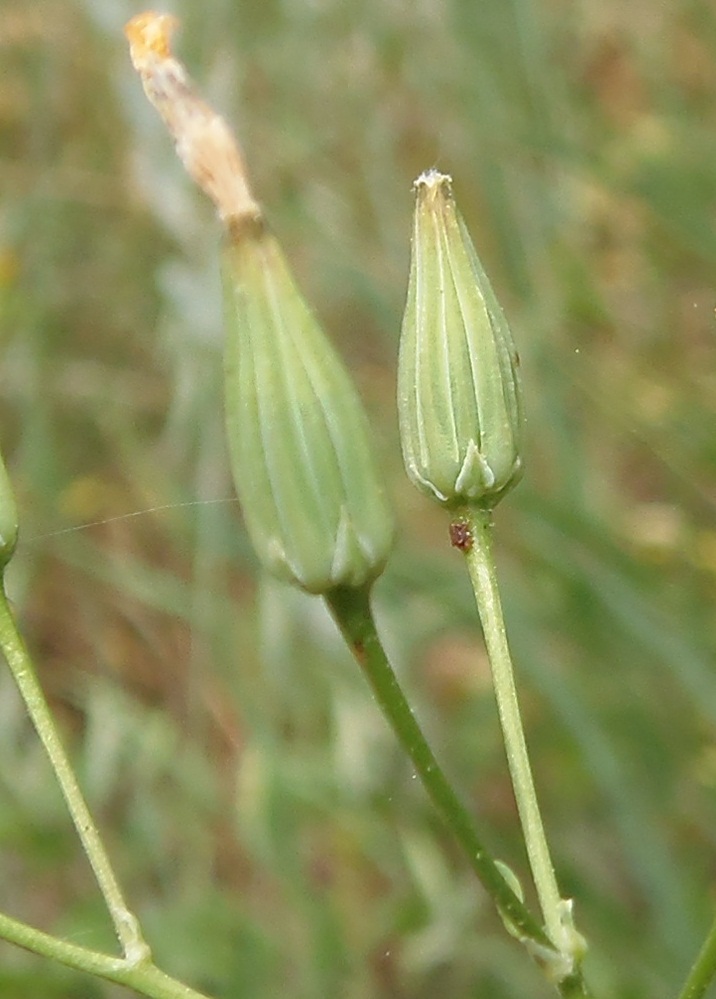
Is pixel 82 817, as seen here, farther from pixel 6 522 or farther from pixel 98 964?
pixel 6 522

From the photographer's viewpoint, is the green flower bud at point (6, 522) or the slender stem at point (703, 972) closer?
the slender stem at point (703, 972)

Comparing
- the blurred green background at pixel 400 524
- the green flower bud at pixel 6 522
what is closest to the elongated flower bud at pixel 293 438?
the green flower bud at pixel 6 522

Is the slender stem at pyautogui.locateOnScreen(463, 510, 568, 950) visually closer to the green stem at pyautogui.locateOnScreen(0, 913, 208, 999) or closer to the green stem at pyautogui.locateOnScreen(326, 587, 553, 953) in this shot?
the green stem at pyautogui.locateOnScreen(326, 587, 553, 953)

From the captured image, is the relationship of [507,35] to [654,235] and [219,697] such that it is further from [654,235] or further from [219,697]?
[219,697]

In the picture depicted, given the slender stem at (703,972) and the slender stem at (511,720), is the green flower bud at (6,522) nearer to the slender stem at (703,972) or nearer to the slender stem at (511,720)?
the slender stem at (511,720)

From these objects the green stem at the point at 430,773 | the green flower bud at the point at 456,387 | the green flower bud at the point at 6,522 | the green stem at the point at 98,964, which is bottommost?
the green stem at the point at 98,964

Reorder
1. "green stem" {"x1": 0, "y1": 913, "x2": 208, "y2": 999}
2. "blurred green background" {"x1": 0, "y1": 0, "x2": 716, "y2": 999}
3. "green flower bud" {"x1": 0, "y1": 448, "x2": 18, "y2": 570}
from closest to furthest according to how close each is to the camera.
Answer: "green stem" {"x1": 0, "y1": 913, "x2": 208, "y2": 999}, "green flower bud" {"x1": 0, "y1": 448, "x2": 18, "y2": 570}, "blurred green background" {"x1": 0, "y1": 0, "x2": 716, "y2": 999}

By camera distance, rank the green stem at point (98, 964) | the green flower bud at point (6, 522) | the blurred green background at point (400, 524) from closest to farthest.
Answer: the green stem at point (98, 964), the green flower bud at point (6, 522), the blurred green background at point (400, 524)

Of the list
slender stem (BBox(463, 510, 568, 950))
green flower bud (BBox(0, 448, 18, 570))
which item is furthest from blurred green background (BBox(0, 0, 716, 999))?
green flower bud (BBox(0, 448, 18, 570))
